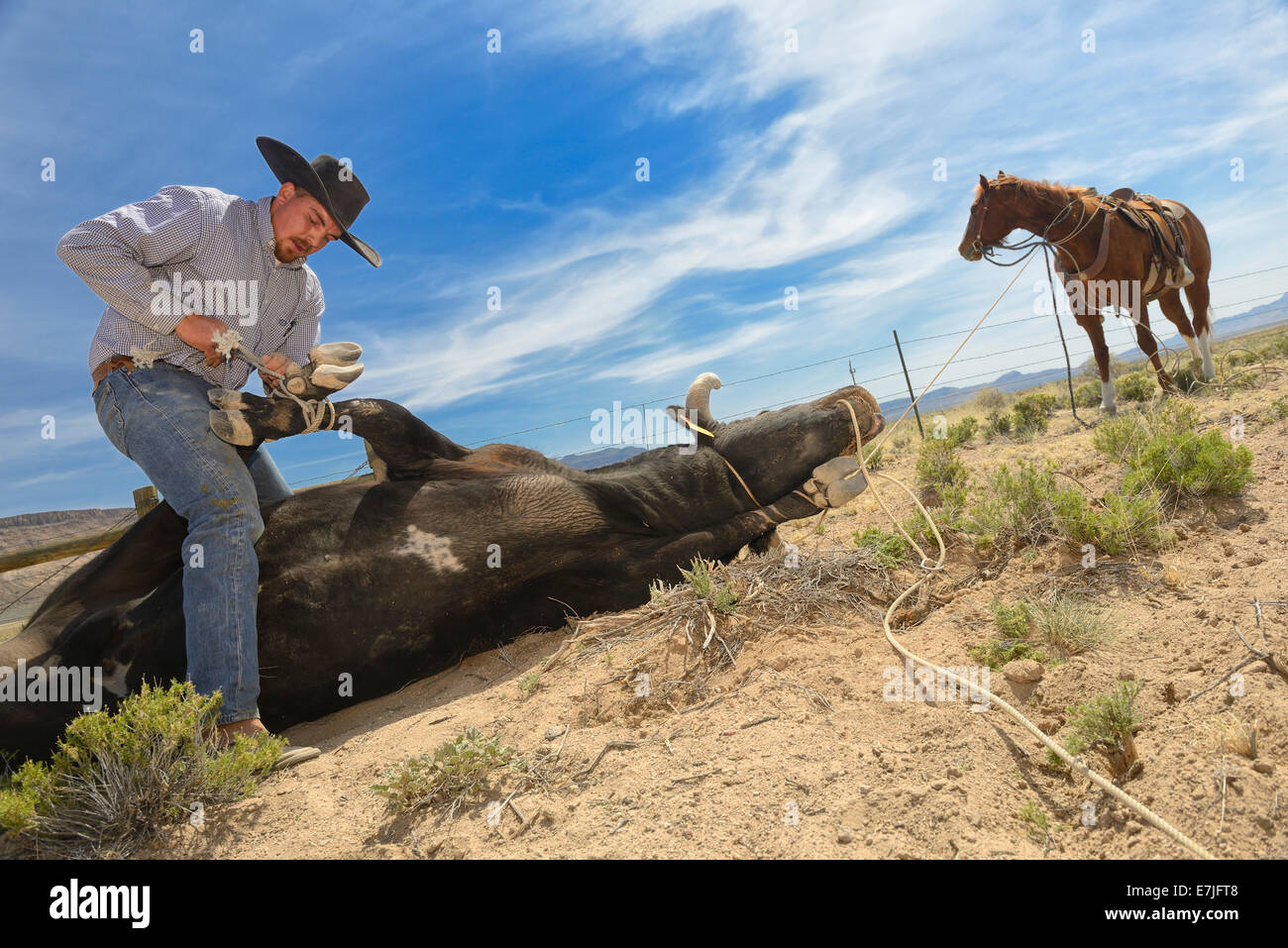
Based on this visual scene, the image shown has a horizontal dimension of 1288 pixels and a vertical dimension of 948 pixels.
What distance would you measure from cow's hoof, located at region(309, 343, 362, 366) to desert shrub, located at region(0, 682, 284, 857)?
1.59 metres

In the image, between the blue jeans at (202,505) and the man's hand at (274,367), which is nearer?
the blue jeans at (202,505)

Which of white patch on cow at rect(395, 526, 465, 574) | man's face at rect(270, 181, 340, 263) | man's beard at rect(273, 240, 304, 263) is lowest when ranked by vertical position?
white patch on cow at rect(395, 526, 465, 574)

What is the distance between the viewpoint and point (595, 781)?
7.32 feet

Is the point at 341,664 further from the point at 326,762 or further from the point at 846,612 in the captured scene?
the point at 846,612

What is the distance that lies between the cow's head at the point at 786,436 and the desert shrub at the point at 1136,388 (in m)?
7.69

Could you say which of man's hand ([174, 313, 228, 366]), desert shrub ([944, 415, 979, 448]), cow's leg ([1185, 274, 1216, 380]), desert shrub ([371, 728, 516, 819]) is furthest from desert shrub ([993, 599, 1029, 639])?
cow's leg ([1185, 274, 1216, 380])

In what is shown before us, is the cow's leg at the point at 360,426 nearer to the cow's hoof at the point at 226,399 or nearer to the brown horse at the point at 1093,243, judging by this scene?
the cow's hoof at the point at 226,399

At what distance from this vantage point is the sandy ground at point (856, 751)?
1733mm

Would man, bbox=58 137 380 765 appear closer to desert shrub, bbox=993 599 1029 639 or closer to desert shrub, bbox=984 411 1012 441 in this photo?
desert shrub, bbox=993 599 1029 639

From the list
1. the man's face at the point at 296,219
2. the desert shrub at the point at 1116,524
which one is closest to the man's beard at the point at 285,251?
the man's face at the point at 296,219

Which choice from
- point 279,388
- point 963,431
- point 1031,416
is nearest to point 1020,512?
point 279,388

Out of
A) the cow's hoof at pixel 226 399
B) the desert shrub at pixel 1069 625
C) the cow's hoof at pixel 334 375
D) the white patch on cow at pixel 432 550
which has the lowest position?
the desert shrub at pixel 1069 625

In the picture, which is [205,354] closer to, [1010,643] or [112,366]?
[112,366]

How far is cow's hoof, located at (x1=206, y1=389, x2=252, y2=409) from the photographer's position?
318 cm
